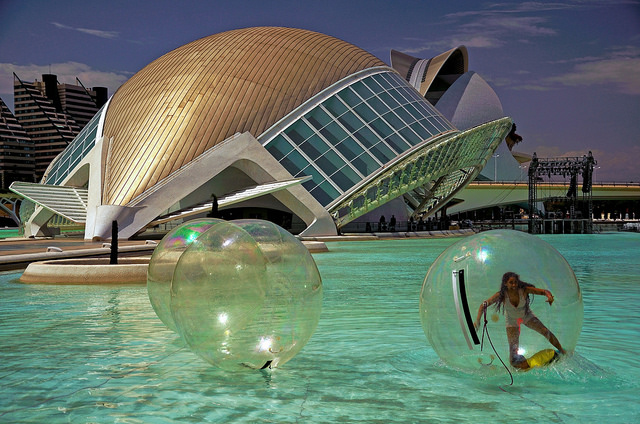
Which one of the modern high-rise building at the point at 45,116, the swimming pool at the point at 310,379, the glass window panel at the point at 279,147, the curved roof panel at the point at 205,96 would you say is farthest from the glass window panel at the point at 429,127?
the modern high-rise building at the point at 45,116

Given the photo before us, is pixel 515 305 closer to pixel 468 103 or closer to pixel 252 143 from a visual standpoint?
A: pixel 252 143

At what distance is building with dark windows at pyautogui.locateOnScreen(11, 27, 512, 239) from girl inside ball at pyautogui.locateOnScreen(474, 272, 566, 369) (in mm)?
27611

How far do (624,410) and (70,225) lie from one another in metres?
52.5

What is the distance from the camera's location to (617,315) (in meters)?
10.1

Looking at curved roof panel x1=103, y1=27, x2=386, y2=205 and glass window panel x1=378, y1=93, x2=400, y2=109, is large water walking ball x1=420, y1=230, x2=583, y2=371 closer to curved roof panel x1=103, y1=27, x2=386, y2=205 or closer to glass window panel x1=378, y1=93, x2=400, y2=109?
curved roof panel x1=103, y1=27, x2=386, y2=205

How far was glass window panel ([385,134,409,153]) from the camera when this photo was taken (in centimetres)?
Answer: 3859

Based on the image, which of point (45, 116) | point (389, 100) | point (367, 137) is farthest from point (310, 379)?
point (45, 116)

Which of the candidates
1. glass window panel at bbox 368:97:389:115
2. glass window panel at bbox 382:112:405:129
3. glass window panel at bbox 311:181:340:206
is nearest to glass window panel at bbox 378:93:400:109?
glass window panel at bbox 368:97:389:115

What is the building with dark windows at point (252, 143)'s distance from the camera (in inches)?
1319

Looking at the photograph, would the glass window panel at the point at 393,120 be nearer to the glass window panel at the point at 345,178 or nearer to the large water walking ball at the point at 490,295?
the glass window panel at the point at 345,178

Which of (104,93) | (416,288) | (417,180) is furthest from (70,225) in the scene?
(104,93)

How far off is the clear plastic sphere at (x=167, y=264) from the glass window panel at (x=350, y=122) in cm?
3111

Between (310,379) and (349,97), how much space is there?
3451cm

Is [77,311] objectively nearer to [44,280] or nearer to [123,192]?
[44,280]
